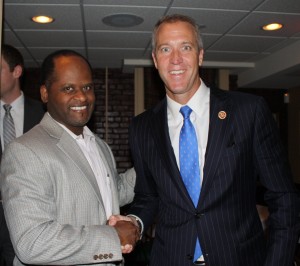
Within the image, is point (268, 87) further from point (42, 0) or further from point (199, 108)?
point (199, 108)

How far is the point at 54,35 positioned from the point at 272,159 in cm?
425

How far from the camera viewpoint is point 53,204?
1696mm

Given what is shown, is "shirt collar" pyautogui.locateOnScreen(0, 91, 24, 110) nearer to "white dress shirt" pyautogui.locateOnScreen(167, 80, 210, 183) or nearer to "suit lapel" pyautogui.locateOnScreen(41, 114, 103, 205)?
"suit lapel" pyautogui.locateOnScreen(41, 114, 103, 205)

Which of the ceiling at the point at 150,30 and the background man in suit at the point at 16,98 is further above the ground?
the ceiling at the point at 150,30

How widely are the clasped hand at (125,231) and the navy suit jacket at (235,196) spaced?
6.5 inches

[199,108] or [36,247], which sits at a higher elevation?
[199,108]

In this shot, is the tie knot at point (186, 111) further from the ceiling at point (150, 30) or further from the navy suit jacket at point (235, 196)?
the ceiling at point (150, 30)

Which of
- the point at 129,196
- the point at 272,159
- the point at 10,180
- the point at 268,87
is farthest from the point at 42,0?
the point at 268,87

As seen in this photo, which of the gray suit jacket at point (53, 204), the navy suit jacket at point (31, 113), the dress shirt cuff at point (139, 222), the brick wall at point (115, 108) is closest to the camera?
the gray suit jacket at point (53, 204)

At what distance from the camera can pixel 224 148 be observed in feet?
5.66

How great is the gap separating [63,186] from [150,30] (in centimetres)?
359

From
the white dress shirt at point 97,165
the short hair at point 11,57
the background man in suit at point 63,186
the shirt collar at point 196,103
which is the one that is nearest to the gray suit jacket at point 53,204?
the background man in suit at point 63,186

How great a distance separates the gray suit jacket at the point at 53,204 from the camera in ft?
5.20

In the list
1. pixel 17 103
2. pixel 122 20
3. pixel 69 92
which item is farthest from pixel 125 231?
pixel 122 20
